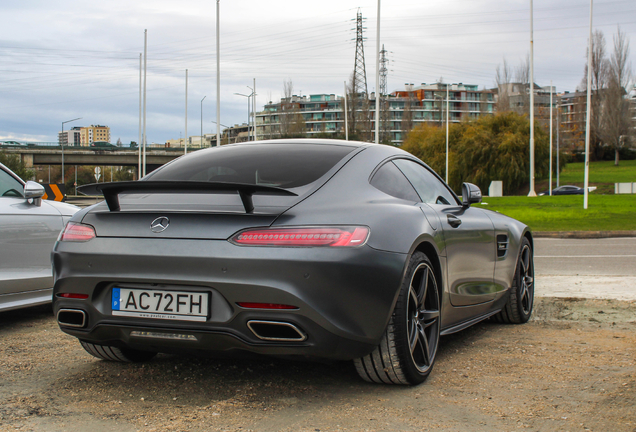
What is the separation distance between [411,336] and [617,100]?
8690cm

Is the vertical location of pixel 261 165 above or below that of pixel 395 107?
below

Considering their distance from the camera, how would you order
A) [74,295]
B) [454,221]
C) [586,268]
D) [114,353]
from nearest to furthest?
[74,295] < [114,353] < [454,221] < [586,268]

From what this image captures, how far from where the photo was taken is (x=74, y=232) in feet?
10.6

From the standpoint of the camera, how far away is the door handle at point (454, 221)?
154 inches

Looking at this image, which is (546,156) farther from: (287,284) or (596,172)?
(287,284)

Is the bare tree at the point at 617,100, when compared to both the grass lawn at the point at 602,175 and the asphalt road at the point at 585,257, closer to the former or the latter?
the grass lawn at the point at 602,175

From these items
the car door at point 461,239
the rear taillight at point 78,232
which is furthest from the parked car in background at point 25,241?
the car door at point 461,239

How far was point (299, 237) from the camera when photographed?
2.81 metres

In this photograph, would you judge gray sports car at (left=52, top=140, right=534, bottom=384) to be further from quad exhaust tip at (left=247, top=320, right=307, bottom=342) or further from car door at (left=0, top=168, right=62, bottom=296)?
car door at (left=0, top=168, right=62, bottom=296)

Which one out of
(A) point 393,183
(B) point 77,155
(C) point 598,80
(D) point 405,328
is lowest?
(D) point 405,328

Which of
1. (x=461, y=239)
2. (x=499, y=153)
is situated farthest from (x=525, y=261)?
(x=499, y=153)

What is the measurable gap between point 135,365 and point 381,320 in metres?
1.65

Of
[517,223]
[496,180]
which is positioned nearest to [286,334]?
[517,223]

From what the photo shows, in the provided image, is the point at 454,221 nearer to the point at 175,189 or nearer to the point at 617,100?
the point at 175,189
